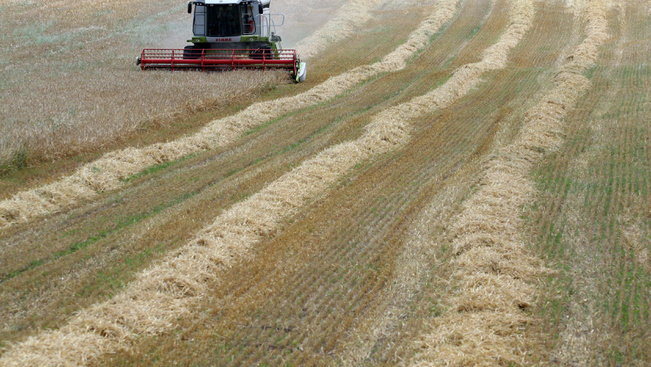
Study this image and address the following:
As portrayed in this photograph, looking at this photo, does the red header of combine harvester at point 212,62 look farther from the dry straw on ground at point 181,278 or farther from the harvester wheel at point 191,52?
the dry straw on ground at point 181,278

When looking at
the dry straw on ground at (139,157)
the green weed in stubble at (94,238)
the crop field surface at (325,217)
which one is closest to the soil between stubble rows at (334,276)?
the crop field surface at (325,217)

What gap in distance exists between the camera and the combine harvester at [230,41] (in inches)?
696

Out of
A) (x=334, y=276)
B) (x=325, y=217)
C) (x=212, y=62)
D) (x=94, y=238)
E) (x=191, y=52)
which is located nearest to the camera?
(x=334, y=276)

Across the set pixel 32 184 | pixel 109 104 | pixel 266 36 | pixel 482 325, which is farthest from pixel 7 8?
pixel 482 325

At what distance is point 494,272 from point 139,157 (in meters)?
6.79

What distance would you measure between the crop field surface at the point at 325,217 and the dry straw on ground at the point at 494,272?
0.03 metres

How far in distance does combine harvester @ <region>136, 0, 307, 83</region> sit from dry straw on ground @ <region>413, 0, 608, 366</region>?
9.07 metres

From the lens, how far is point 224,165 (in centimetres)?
1041

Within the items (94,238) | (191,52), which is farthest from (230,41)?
(94,238)

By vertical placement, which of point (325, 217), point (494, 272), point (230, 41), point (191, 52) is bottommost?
point (325, 217)

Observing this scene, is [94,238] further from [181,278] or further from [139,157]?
[139,157]

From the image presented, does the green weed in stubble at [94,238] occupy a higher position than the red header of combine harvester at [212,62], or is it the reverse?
the red header of combine harvester at [212,62]

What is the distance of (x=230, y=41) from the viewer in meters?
18.6

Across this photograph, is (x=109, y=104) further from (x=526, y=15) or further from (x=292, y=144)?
(x=526, y=15)
